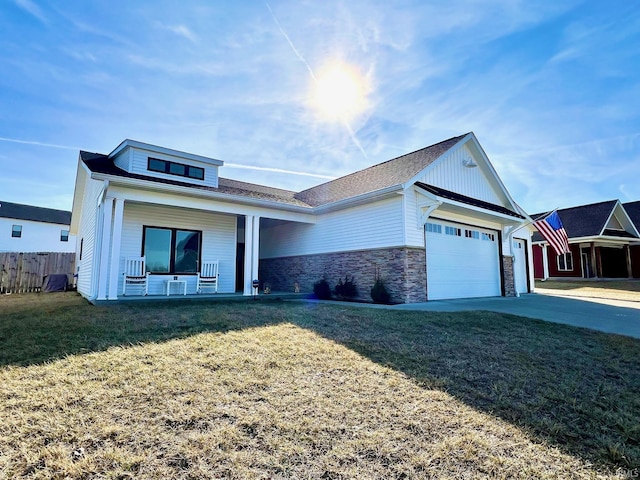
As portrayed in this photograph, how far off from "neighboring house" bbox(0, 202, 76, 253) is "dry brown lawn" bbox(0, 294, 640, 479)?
29463 mm

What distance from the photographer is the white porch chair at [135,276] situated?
9906mm

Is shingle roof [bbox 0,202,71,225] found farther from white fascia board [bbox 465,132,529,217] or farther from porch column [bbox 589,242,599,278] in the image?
porch column [bbox 589,242,599,278]

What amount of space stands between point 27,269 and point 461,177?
18.6 metres

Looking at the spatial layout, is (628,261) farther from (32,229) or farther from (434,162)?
(32,229)

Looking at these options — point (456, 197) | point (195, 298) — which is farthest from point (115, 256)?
point (456, 197)

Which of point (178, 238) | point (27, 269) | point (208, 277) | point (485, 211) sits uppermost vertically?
point (485, 211)

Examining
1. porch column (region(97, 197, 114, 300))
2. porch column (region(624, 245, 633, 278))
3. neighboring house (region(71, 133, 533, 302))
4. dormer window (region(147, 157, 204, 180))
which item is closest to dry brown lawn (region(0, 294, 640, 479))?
porch column (region(97, 197, 114, 300))

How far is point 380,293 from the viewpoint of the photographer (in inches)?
404

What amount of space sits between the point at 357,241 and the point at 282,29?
6.69m

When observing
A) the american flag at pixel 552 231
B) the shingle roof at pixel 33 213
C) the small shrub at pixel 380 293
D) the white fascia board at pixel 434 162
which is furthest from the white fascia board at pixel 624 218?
the shingle roof at pixel 33 213

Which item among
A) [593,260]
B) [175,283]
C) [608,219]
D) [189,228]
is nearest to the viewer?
[175,283]

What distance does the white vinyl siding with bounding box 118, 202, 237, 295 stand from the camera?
10.7 metres

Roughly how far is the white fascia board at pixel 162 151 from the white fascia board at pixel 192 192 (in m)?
2.26

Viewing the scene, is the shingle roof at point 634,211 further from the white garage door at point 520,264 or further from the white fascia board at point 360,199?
the white fascia board at point 360,199
